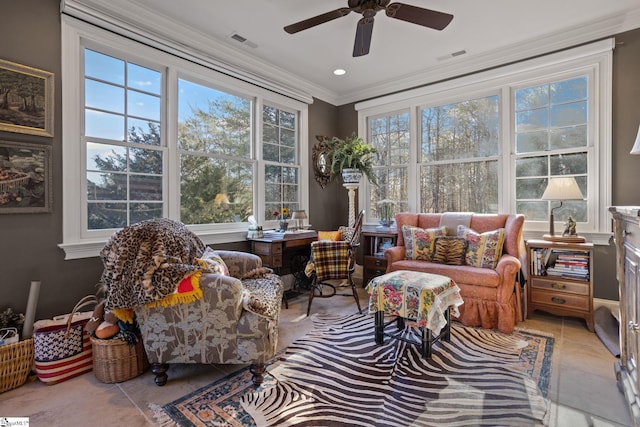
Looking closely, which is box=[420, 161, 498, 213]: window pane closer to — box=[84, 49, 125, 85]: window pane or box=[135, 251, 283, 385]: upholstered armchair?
box=[135, 251, 283, 385]: upholstered armchair

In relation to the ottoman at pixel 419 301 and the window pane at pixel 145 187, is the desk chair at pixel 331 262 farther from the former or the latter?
the window pane at pixel 145 187

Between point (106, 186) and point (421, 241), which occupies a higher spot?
point (106, 186)

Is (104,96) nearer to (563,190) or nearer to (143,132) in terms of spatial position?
(143,132)

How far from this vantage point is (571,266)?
2965mm

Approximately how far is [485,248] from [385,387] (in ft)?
6.16

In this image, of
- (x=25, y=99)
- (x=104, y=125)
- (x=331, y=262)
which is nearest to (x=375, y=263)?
(x=331, y=262)

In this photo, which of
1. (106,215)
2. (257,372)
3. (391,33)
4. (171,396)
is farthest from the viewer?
(391,33)

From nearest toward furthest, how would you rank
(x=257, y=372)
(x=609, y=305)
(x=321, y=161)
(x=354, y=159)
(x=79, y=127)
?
(x=257, y=372)
(x=79, y=127)
(x=609, y=305)
(x=354, y=159)
(x=321, y=161)

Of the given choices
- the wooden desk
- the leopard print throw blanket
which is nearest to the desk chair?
the wooden desk

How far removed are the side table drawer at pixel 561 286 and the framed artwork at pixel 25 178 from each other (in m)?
4.30

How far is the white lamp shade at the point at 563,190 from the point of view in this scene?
2996mm

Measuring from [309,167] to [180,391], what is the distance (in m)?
3.39

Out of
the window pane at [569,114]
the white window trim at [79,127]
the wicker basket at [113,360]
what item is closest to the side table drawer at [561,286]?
the window pane at [569,114]

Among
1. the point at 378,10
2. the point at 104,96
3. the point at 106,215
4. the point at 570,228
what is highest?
the point at 378,10
